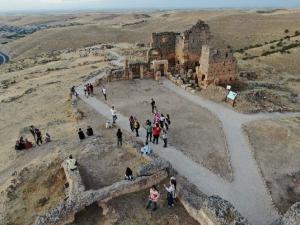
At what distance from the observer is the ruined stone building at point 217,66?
32.1m

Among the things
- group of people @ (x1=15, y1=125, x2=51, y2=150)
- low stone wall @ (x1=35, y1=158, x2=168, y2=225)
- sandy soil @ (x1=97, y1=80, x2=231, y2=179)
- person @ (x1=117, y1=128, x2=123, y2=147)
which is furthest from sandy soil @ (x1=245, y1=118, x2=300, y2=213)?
group of people @ (x1=15, y1=125, x2=51, y2=150)

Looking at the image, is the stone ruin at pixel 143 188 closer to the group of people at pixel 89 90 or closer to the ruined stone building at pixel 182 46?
the group of people at pixel 89 90

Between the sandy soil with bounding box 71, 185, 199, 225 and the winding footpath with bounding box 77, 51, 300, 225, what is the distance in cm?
238

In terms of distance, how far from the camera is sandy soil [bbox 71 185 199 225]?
1555 cm

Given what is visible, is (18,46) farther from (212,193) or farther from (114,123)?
(212,193)

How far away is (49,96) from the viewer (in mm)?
38031

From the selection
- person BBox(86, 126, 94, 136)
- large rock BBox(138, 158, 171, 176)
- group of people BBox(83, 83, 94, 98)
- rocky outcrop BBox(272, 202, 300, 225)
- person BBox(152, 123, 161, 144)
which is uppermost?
rocky outcrop BBox(272, 202, 300, 225)

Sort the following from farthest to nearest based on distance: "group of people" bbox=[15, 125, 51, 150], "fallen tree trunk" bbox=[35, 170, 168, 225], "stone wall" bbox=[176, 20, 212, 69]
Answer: "stone wall" bbox=[176, 20, 212, 69] → "group of people" bbox=[15, 125, 51, 150] → "fallen tree trunk" bbox=[35, 170, 168, 225]

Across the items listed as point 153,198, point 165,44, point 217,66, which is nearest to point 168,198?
point 153,198

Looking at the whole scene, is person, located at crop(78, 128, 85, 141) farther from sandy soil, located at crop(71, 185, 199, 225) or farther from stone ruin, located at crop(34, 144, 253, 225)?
sandy soil, located at crop(71, 185, 199, 225)

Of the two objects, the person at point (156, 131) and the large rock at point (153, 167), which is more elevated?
the large rock at point (153, 167)

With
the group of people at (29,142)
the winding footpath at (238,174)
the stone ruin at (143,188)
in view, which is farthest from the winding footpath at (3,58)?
the stone ruin at (143,188)

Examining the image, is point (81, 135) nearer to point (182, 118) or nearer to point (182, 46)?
point (182, 118)

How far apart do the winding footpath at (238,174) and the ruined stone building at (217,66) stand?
6.54m
